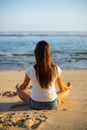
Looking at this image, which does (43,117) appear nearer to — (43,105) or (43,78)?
(43,105)

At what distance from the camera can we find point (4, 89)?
9078mm

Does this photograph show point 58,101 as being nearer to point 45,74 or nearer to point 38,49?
point 45,74

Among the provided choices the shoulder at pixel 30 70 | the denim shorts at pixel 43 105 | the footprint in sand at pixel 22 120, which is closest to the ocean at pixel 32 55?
the denim shorts at pixel 43 105

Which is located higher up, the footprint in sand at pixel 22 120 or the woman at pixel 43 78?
A: the woman at pixel 43 78

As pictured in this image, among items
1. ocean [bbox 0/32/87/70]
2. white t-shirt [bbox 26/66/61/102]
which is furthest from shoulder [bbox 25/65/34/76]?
ocean [bbox 0/32/87/70]

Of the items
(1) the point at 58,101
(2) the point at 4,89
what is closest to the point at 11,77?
(2) the point at 4,89

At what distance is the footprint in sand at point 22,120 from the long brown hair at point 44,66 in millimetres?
637

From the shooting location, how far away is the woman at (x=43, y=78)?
5555 millimetres

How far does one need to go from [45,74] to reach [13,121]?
102cm

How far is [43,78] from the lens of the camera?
5691 mm

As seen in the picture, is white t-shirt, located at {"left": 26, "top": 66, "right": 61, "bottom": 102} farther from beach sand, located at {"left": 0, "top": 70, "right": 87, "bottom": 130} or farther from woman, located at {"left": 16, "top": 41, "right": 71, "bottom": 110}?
beach sand, located at {"left": 0, "top": 70, "right": 87, "bottom": 130}

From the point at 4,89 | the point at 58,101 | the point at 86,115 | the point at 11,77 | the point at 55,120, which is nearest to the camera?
the point at 55,120

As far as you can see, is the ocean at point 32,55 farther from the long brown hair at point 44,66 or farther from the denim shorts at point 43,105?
the long brown hair at point 44,66

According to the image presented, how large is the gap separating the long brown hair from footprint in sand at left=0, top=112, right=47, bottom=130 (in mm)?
637
